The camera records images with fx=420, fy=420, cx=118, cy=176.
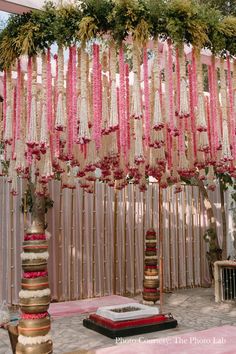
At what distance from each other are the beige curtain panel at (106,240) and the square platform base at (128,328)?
2.00 metres

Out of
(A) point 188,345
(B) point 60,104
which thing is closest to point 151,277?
(A) point 188,345

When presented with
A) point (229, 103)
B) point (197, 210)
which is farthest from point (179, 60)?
point (197, 210)

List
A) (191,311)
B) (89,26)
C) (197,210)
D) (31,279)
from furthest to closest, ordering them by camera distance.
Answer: (197,210)
(191,311)
(89,26)
(31,279)

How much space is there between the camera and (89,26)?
4.27 meters

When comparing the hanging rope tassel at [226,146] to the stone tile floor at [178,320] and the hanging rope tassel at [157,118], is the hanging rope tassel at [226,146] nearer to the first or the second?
the hanging rope tassel at [157,118]

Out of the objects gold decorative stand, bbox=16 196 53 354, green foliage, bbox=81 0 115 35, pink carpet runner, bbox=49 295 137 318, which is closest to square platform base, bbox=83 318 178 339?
pink carpet runner, bbox=49 295 137 318

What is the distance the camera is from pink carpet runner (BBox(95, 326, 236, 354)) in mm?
3553

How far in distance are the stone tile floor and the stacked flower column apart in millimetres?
1334

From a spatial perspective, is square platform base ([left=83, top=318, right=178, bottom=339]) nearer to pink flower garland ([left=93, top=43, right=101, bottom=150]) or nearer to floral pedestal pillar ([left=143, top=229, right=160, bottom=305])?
floral pedestal pillar ([left=143, top=229, right=160, bottom=305])

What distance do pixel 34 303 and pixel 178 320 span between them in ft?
12.9

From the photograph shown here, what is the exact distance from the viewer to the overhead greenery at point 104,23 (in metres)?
4.30

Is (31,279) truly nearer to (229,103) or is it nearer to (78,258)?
(229,103)

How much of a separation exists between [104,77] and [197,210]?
201 inches

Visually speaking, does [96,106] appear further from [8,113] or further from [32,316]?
[32,316]
